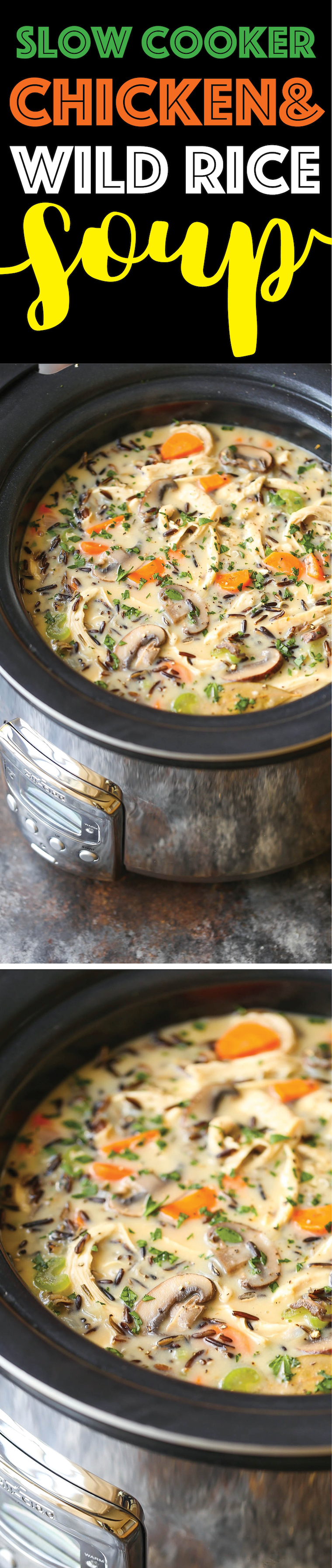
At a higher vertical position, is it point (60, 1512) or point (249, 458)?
point (249, 458)

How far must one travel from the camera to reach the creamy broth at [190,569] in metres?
3.00

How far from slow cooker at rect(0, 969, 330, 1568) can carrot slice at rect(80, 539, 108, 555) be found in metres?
1.68

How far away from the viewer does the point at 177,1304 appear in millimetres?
2605

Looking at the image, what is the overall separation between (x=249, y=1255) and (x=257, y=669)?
4.11ft

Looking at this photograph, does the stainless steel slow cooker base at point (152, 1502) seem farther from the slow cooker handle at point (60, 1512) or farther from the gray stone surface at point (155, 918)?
the gray stone surface at point (155, 918)

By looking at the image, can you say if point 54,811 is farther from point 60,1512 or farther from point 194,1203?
point 60,1512

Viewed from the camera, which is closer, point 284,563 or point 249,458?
point 284,563

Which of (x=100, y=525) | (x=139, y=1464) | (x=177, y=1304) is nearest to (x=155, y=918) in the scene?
(x=177, y=1304)

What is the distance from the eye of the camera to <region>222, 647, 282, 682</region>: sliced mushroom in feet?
9.78

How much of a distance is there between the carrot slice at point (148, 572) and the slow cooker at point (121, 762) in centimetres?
28

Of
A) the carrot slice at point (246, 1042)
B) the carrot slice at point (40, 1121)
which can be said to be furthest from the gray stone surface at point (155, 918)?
the carrot slice at point (40, 1121)

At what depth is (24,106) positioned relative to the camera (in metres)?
2.83

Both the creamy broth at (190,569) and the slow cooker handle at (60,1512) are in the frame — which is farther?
the creamy broth at (190,569)

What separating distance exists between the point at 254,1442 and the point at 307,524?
2109mm
